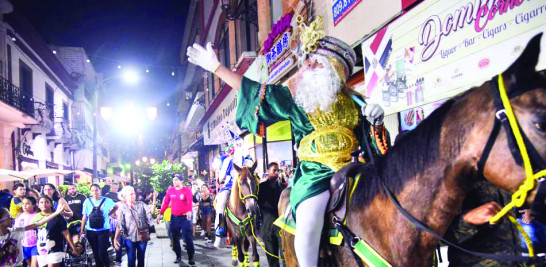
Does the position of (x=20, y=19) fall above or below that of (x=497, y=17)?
above

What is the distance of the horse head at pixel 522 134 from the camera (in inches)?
66.5

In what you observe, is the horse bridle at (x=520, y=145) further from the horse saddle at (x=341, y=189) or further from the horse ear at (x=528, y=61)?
the horse saddle at (x=341, y=189)

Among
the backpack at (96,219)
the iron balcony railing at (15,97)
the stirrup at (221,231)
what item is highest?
the iron balcony railing at (15,97)

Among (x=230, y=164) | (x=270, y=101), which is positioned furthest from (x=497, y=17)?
(x=230, y=164)

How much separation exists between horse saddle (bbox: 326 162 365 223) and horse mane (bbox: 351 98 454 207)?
7cm

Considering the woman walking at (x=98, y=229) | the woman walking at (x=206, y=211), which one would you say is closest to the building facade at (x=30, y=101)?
the woman walking at (x=206, y=211)

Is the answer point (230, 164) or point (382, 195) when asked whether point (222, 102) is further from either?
point (382, 195)

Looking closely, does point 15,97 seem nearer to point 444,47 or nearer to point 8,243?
point 8,243

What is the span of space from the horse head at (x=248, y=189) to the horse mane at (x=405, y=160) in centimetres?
539

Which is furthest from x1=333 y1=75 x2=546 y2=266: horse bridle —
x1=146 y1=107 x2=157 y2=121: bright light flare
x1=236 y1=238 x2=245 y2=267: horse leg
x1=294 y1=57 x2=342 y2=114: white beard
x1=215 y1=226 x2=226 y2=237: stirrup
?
x1=146 y1=107 x2=157 y2=121: bright light flare

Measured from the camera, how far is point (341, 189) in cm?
283

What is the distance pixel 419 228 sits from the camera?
2.30 metres

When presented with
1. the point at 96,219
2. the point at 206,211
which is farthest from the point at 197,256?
the point at 96,219

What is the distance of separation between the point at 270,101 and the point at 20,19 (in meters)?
23.6
